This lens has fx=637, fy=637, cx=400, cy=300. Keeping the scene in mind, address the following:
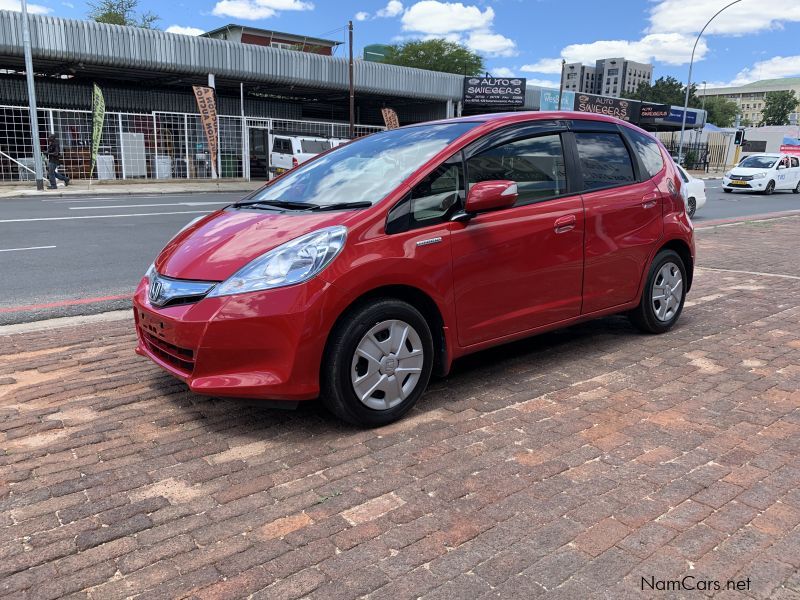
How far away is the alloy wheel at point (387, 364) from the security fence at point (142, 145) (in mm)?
21492

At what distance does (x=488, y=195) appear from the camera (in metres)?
3.64

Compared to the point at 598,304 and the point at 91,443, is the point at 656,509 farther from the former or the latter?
→ the point at 91,443

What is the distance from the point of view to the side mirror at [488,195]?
363 centimetres

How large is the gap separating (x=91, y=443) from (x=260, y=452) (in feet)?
2.90

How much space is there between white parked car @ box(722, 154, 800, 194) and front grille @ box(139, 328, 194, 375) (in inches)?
1059

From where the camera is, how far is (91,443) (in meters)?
3.28

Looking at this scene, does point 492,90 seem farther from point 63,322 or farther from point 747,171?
point 63,322

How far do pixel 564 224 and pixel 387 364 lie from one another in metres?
1.64

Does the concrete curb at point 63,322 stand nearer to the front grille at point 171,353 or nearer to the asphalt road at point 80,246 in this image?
the asphalt road at point 80,246

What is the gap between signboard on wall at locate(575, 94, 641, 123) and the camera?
Result: 44.2 metres

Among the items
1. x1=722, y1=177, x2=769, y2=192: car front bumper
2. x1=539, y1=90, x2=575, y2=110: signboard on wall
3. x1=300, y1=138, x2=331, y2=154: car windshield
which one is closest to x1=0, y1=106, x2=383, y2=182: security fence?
x1=300, y1=138, x2=331, y2=154: car windshield

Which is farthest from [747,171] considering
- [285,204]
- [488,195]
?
[285,204]

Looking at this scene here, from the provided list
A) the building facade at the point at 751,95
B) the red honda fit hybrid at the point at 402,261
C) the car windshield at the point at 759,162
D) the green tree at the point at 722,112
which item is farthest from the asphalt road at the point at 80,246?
the building facade at the point at 751,95

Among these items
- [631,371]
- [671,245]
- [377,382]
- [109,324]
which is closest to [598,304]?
[631,371]
